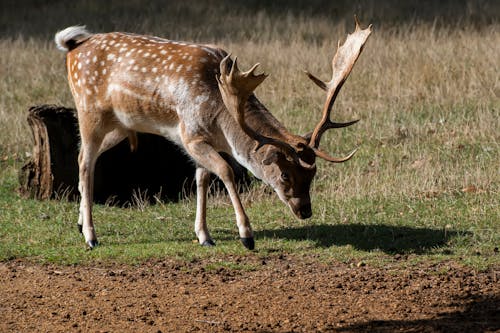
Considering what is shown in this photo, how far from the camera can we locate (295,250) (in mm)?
7801

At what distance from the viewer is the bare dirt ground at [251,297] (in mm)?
5852

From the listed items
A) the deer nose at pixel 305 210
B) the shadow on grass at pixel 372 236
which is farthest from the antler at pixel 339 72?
the shadow on grass at pixel 372 236

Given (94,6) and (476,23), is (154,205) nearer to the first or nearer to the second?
(476,23)

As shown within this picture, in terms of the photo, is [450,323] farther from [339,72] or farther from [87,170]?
[87,170]

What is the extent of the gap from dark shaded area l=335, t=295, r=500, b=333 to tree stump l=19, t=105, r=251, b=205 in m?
4.70

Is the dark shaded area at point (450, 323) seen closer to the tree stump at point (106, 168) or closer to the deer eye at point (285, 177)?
the deer eye at point (285, 177)

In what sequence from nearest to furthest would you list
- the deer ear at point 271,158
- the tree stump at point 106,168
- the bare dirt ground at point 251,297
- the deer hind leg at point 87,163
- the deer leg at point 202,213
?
the bare dirt ground at point 251,297 < the deer ear at point 271,158 < the deer leg at point 202,213 < the deer hind leg at point 87,163 < the tree stump at point 106,168

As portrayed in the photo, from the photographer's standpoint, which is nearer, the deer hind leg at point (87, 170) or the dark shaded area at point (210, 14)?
the deer hind leg at point (87, 170)

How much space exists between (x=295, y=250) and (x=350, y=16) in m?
12.7

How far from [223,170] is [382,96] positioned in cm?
561

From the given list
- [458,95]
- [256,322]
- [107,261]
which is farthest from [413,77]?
[256,322]

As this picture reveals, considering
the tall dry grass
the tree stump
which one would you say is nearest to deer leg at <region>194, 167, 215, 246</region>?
the tree stump

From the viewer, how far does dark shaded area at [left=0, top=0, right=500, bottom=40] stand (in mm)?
18531

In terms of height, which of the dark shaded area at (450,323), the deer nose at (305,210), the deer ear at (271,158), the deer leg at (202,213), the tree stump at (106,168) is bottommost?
the tree stump at (106,168)
